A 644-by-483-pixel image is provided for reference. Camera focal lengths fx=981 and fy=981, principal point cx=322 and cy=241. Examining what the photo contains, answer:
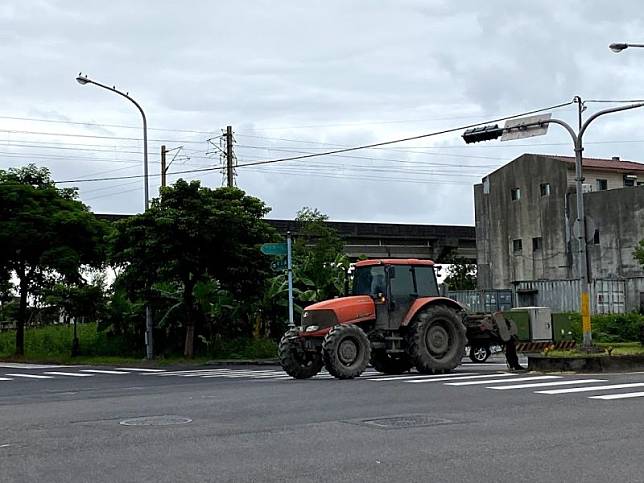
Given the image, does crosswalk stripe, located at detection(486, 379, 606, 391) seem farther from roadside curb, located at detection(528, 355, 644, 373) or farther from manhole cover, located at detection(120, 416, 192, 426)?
manhole cover, located at detection(120, 416, 192, 426)

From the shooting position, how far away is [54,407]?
17.0 meters

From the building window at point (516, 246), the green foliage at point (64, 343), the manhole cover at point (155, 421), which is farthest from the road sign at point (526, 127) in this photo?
the building window at point (516, 246)

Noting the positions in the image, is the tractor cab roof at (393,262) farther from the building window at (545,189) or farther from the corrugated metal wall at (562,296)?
the building window at (545,189)

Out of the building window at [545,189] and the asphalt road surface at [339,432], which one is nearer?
the asphalt road surface at [339,432]

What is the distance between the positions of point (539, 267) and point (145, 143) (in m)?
34.1

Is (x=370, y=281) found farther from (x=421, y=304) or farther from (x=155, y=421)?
(x=155, y=421)

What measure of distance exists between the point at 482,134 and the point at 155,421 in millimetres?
13699

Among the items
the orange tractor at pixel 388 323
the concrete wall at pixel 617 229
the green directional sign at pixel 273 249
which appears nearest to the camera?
the orange tractor at pixel 388 323

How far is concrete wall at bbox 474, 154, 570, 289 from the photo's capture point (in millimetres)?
63250

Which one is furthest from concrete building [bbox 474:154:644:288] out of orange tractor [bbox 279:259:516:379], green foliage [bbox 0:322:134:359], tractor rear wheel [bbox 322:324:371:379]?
tractor rear wheel [bbox 322:324:371:379]

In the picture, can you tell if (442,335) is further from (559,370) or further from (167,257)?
(167,257)

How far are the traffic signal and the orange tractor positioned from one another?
3769mm

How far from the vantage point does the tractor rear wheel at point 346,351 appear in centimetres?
2138

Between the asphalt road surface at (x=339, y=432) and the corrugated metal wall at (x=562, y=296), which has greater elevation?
the corrugated metal wall at (x=562, y=296)
